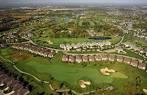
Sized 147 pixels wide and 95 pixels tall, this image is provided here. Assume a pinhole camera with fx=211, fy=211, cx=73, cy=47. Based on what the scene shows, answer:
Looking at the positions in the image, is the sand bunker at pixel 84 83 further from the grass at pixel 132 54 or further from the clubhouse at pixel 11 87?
the grass at pixel 132 54

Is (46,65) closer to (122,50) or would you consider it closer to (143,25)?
(122,50)

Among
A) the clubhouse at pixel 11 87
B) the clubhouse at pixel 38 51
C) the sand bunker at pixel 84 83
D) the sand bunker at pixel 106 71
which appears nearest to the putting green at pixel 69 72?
the sand bunker at pixel 84 83

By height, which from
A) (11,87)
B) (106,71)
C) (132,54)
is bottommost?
(132,54)

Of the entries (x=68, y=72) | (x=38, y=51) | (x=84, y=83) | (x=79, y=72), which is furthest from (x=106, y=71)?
(x=38, y=51)

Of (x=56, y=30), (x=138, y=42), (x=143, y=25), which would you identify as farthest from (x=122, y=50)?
(x=143, y=25)

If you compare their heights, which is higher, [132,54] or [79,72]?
[79,72]

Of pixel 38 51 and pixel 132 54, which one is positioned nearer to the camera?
pixel 38 51

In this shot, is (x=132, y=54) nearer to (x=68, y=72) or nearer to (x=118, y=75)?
(x=118, y=75)

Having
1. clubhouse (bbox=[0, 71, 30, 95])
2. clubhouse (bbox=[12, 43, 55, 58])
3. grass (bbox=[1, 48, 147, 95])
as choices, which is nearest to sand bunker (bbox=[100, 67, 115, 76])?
grass (bbox=[1, 48, 147, 95])

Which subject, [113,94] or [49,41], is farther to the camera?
[49,41]
